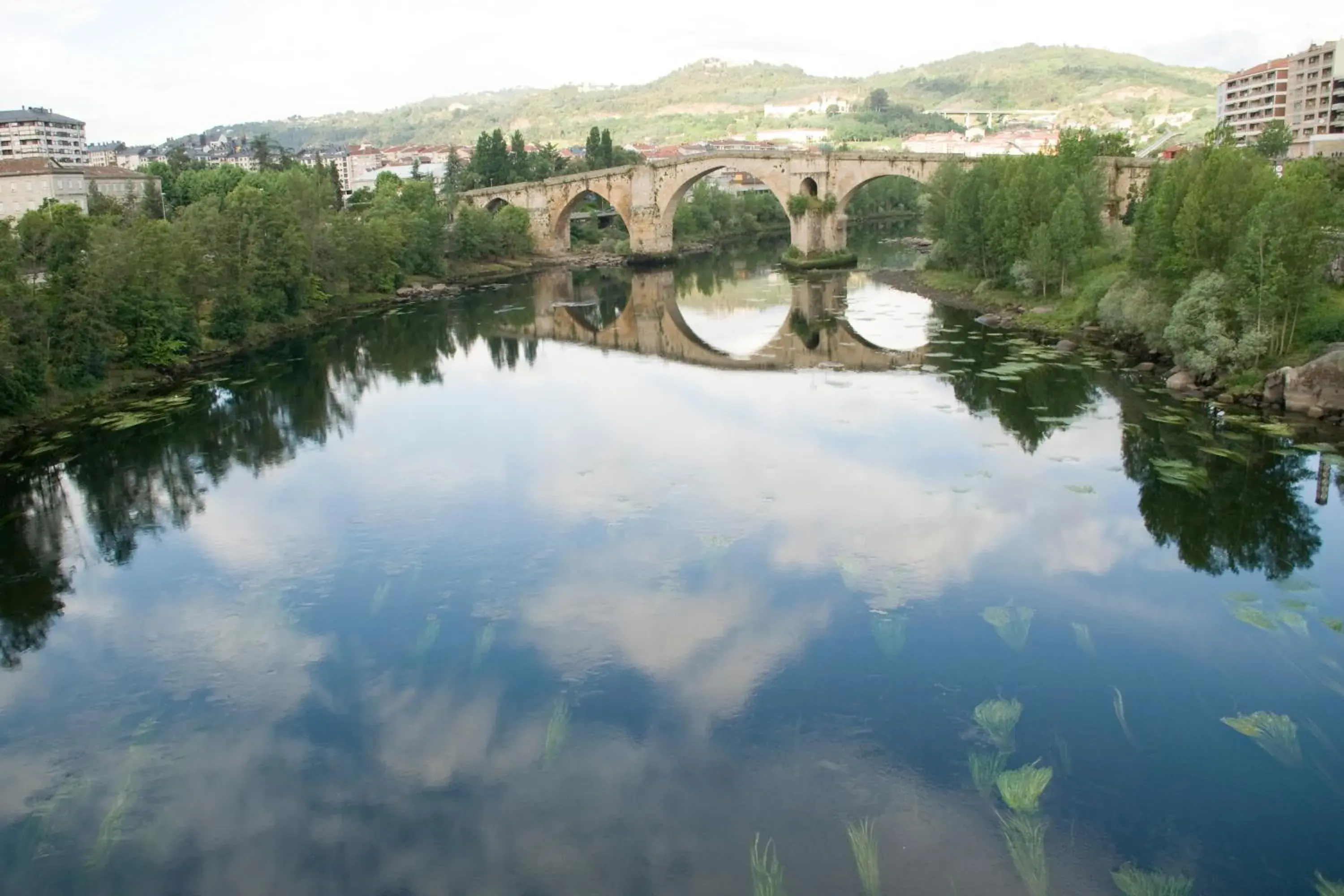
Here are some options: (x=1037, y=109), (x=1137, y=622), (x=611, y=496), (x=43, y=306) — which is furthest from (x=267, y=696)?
(x=1037, y=109)

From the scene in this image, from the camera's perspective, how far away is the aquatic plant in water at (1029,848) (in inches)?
241

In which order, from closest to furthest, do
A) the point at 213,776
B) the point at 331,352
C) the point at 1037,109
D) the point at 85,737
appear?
the point at 213,776, the point at 85,737, the point at 331,352, the point at 1037,109

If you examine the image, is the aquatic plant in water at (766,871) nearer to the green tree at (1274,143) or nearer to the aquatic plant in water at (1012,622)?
the aquatic plant in water at (1012,622)

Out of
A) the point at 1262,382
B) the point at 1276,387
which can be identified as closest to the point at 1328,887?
the point at 1276,387

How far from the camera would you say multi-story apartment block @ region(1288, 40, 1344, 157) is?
41250 mm

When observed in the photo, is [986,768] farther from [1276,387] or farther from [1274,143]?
[1274,143]

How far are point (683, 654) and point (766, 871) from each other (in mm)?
2591

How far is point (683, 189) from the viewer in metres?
41.3

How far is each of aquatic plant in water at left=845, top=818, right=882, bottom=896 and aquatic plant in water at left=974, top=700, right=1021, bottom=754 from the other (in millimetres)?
1284

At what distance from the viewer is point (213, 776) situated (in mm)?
7387

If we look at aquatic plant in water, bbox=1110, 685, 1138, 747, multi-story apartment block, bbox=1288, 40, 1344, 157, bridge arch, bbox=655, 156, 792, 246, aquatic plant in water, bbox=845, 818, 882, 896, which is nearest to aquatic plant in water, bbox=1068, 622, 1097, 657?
aquatic plant in water, bbox=1110, 685, 1138, 747

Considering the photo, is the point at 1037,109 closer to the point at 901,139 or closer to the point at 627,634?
the point at 901,139

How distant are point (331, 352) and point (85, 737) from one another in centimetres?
1616

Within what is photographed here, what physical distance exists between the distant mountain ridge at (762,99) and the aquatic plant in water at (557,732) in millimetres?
90855
